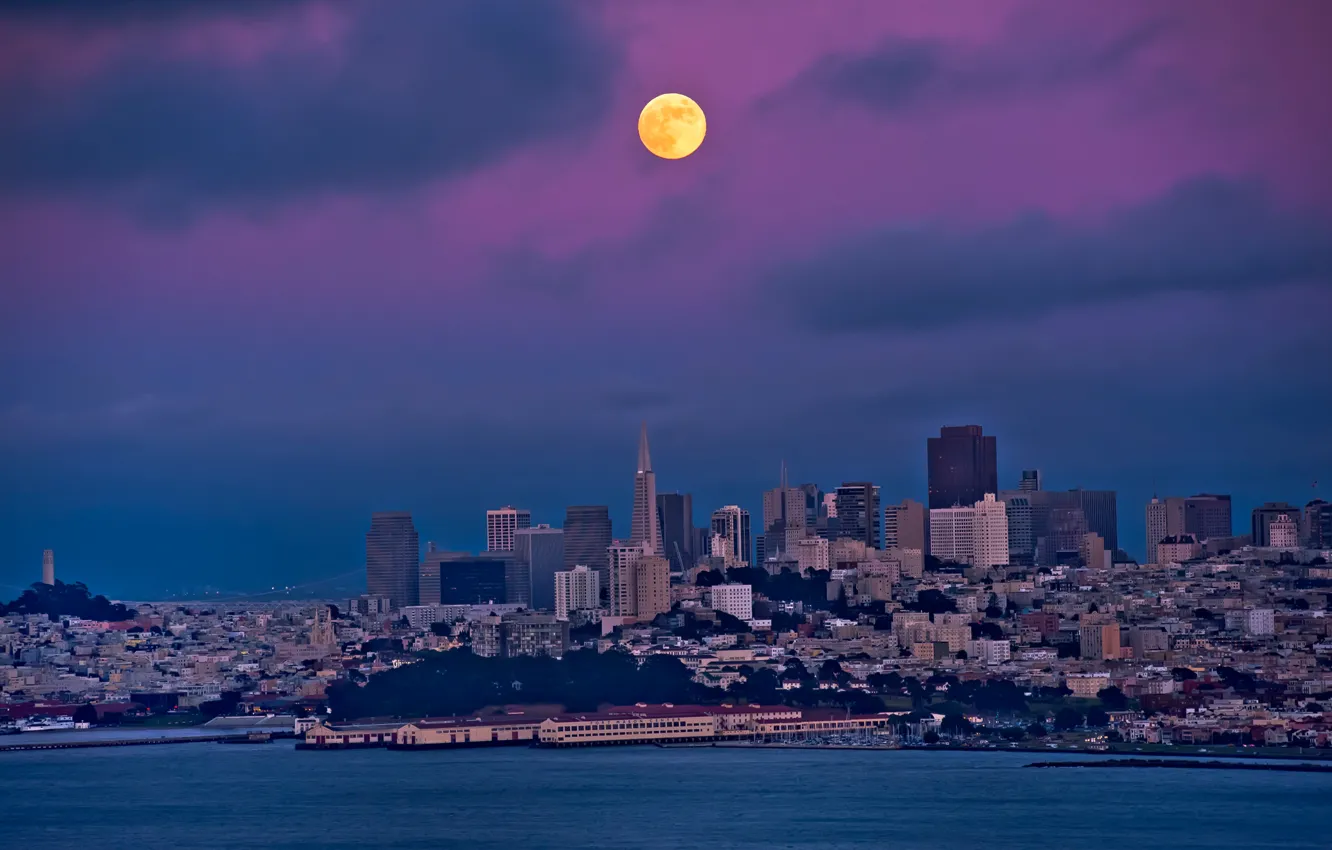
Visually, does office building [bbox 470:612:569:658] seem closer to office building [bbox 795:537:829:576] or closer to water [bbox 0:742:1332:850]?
water [bbox 0:742:1332:850]

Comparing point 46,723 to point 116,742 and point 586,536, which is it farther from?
point 586,536

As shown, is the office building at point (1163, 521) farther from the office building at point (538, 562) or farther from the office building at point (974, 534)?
the office building at point (538, 562)

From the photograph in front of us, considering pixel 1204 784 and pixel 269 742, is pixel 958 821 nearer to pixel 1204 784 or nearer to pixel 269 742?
pixel 1204 784

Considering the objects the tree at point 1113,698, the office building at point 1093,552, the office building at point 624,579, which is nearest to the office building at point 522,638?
the office building at point 624,579

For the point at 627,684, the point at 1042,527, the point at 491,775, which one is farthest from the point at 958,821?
the point at 1042,527

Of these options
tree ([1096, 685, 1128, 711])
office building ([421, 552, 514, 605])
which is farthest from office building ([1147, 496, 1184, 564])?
tree ([1096, 685, 1128, 711])
